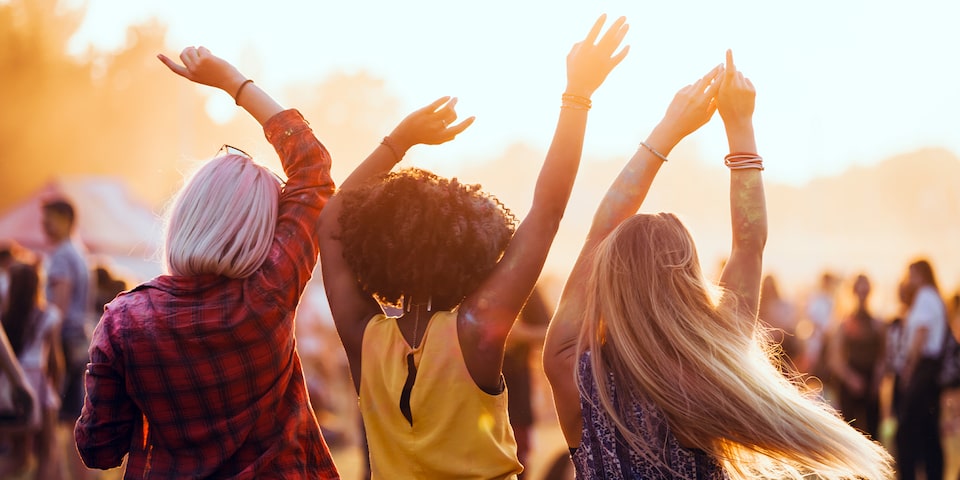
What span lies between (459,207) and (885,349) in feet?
26.1

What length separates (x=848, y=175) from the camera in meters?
67.8

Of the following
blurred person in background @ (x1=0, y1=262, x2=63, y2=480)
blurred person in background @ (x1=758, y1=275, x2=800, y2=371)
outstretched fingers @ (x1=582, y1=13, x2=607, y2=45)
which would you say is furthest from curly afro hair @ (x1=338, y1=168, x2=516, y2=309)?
blurred person in background @ (x1=758, y1=275, x2=800, y2=371)

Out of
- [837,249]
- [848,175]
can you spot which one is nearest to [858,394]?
[837,249]

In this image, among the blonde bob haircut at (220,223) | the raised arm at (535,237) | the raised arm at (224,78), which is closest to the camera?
the raised arm at (535,237)

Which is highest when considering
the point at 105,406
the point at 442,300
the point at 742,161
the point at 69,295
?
the point at 742,161

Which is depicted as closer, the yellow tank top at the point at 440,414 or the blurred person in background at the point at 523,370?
the yellow tank top at the point at 440,414

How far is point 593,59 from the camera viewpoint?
2521 mm

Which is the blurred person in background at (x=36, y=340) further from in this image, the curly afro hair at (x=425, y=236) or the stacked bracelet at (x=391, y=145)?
the curly afro hair at (x=425, y=236)

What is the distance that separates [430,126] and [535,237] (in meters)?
0.59

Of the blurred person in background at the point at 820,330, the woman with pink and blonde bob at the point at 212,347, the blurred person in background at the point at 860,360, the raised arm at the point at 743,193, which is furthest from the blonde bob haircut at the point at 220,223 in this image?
the blurred person in background at the point at 860,360

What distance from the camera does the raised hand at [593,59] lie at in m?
2.51

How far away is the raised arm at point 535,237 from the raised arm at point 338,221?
1.03ft

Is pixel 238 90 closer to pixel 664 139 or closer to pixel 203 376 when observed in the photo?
pixel 203 376

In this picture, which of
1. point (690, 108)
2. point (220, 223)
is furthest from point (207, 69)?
point (690, 108)
